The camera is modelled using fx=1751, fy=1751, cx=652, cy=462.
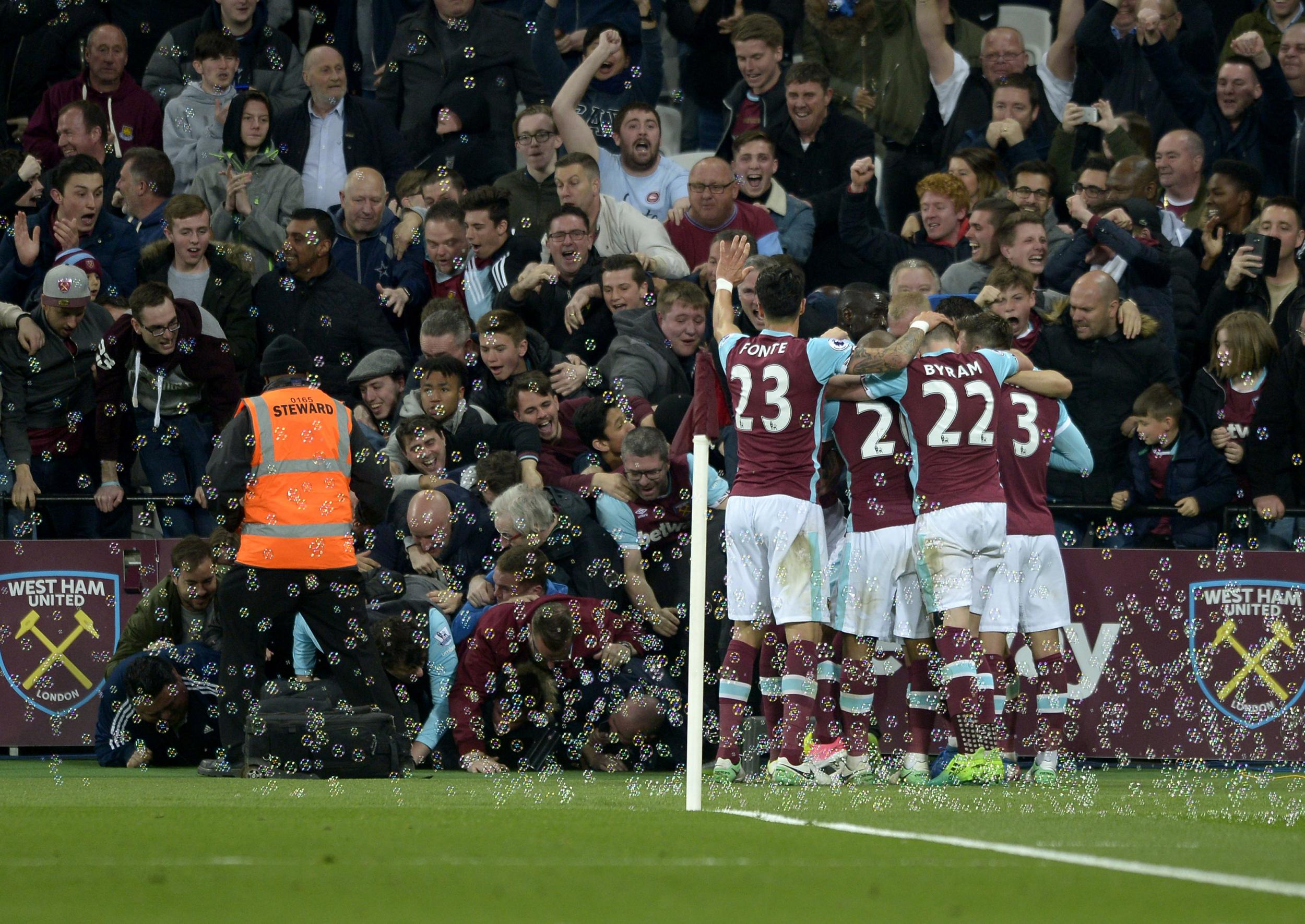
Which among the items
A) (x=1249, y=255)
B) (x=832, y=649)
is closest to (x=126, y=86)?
(x=832, y=649)

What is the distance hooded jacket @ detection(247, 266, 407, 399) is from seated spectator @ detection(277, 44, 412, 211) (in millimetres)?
1533

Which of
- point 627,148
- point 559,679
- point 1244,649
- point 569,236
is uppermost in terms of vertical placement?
point 627,148

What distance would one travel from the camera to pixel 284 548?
31.5 feet

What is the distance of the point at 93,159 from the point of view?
13.0 meters

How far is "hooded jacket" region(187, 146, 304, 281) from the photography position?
1339cm

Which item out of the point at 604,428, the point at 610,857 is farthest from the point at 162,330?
the point at 610,857

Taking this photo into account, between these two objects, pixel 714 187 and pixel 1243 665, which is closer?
pixel 1243 665

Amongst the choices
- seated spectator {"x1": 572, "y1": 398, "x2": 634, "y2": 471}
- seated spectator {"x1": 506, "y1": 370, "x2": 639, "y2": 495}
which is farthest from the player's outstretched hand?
seated spectator {"x1": 506, "y1": 370, "x2": 639, "y2": 495}

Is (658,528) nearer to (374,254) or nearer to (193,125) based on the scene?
(374,254)

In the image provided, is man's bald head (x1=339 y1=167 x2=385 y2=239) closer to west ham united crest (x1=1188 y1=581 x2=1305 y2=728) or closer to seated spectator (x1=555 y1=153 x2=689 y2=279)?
seated spectator (x1=555 y1=153 x2=689 y2=279)

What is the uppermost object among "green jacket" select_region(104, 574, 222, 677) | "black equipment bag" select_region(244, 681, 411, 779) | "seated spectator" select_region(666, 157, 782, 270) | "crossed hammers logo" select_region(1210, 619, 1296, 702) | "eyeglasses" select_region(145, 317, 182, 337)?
"seated spectator" select_region(666, 157, 782, 270)

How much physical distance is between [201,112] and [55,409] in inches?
129

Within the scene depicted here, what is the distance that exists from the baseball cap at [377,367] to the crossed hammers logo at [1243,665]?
5.72 m

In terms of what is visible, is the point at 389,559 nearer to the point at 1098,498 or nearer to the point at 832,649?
the point at 832,649
